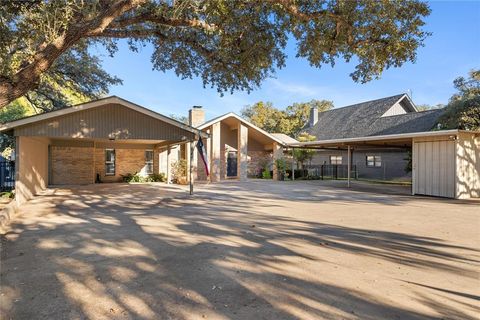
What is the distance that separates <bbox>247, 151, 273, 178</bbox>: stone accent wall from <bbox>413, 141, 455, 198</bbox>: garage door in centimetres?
1272

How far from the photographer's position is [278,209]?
34.2 feet

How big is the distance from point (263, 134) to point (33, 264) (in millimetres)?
20813

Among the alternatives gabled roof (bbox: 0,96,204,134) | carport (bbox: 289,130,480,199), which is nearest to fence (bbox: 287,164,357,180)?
carport (bbox: 289,130,480,199)

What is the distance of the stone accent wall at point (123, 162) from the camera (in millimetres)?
21062

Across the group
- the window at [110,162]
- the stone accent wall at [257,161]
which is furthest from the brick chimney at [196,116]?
the window at [110,162]

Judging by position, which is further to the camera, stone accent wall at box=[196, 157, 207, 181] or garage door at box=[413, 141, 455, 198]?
stone accent wall at box=[196, 157, 207, 181]

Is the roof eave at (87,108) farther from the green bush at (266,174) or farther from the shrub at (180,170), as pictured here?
the green bush at (266,174)

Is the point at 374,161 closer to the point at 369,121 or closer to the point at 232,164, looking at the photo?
the point at 369,121

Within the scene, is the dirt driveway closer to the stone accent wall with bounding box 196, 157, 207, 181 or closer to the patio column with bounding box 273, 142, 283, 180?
the stone accent wall with bounding box 196, 157, 207, 181

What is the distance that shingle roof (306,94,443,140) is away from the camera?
2469 cm

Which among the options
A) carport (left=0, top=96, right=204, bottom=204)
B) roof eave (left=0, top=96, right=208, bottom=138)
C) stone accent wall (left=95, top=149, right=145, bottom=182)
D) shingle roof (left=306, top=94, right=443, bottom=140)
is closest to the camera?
roof eave (left=0, top=96, right=208, bottom=138)

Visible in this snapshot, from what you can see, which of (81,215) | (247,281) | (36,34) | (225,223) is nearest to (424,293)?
(247,281)

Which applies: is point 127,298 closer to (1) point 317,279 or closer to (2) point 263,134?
(1) point 317,279

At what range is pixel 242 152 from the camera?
23.8m
